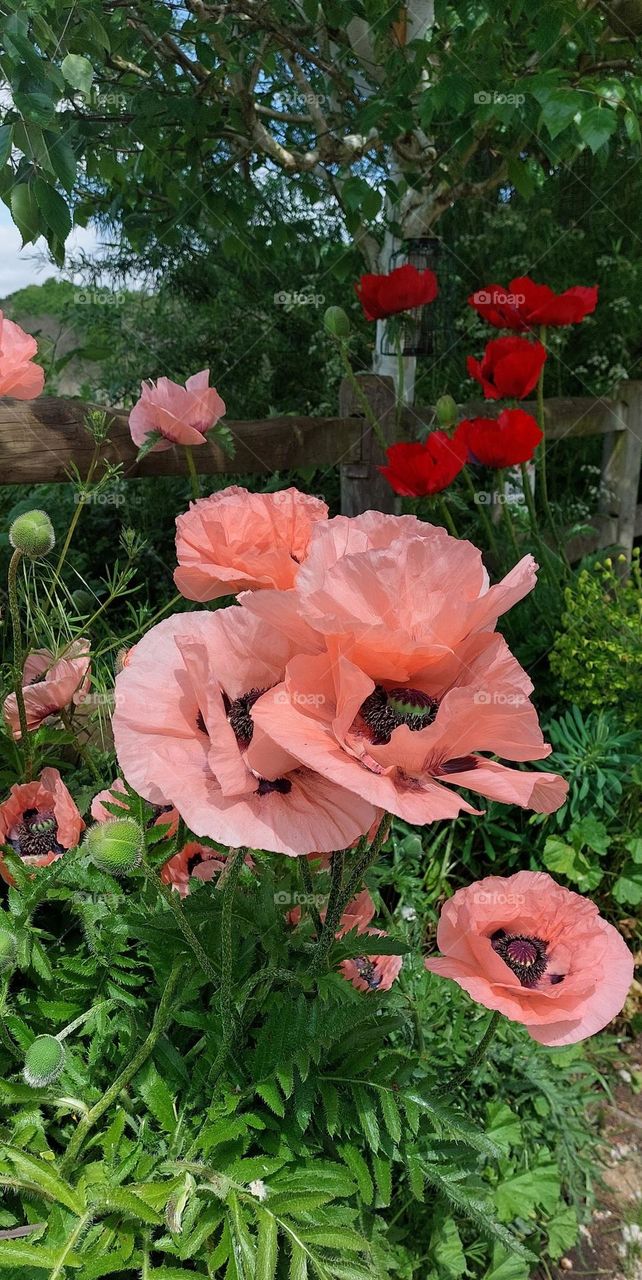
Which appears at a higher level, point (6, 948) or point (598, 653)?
point (6, 948)

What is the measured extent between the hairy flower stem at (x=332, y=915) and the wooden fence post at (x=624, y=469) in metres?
3.28

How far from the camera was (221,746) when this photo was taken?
0.61 m

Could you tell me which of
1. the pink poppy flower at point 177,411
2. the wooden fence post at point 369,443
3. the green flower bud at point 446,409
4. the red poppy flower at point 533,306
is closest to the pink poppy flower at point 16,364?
the pink poppy flower at point 177,411

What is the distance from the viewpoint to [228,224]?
9.70 feet

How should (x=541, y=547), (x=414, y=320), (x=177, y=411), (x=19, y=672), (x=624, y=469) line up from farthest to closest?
(x=624, y=469) < (x=414, y=320) < (x=541, y=547) < (x=177, y=411) < (x=19, y=672)

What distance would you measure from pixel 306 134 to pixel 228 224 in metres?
1.19

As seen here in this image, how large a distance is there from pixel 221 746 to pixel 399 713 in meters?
0.13

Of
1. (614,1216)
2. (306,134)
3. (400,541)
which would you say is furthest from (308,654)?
(306,134)

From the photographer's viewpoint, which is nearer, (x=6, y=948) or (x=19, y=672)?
(x=6, y=948)

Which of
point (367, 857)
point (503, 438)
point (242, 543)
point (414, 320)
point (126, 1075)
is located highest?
point (414, 320)

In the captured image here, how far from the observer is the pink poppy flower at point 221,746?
1.96ft

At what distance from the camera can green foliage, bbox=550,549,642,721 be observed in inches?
86.8

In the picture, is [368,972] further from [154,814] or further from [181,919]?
[181,919]

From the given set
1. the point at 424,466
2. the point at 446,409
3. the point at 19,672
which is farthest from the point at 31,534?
the point at 446,409
